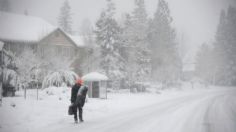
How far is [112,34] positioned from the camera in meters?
35.4

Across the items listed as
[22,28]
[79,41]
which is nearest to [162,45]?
[79,41]

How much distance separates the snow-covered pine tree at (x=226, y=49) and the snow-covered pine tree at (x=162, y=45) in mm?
16454

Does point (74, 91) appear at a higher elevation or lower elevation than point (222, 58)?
lower

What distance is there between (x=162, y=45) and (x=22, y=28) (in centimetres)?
2470

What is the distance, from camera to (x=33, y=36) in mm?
38875

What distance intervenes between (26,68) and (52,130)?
16059 millimetres

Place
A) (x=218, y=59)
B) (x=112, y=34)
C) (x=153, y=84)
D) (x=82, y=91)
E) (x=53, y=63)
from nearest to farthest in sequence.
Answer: (x=82, y=91) < (x=53, y=63) < (x=112, y=34) < (x=153, y=84) < (x=218, y=59)

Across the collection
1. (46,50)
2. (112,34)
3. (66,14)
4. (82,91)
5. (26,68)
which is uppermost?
(66,14)

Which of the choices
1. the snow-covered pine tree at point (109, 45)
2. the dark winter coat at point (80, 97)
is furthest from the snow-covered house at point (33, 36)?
the dark winter coat at point (80, 97)

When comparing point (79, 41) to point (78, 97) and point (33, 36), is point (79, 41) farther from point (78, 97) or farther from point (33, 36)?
point (78, 97)

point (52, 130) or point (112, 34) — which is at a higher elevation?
point (112, 34)

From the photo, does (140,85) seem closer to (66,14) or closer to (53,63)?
(53,63)

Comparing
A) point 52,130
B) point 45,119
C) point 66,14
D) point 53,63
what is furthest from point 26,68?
point 66,14

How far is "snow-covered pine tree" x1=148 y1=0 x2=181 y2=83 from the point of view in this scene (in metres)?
46.5
